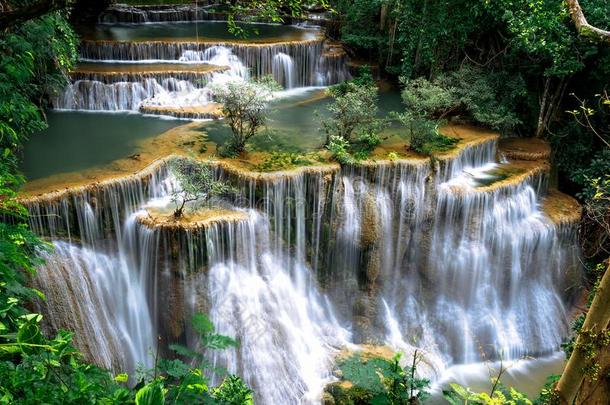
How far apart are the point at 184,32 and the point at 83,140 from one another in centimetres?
905

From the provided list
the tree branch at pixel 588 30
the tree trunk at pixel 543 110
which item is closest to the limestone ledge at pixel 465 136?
the tree trunk at pixel 543 110

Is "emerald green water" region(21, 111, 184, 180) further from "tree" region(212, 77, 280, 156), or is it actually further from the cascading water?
"tree" region(212, 77, 280, 156)

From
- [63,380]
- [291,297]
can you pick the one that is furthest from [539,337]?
[63,380]

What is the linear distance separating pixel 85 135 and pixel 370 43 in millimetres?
8878

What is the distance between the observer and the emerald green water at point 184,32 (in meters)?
16.3

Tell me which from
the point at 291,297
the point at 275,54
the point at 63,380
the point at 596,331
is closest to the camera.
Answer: the point at 63,380

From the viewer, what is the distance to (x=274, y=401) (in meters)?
7.88

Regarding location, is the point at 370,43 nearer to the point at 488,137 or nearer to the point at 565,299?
the point at 488,137

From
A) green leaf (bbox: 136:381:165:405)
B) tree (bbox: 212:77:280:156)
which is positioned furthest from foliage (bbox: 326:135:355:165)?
green leaf (bbox: 136:381:165:405)

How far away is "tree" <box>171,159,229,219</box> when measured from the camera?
7.77 metres

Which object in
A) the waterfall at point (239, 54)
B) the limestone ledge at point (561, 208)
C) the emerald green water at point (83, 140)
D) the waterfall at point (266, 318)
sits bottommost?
the waterfall at point (266, 318)

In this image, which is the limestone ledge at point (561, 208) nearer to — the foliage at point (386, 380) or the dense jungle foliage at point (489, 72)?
the dense jungle foliage at point (489, 72)

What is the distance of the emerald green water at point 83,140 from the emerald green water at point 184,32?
5324 millimetres

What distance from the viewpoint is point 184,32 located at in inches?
705
